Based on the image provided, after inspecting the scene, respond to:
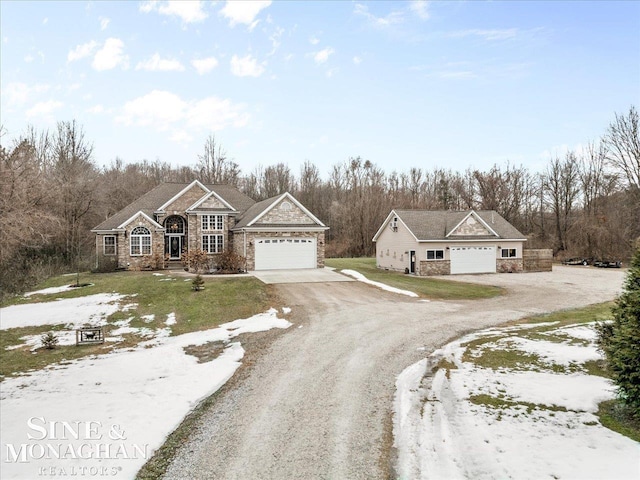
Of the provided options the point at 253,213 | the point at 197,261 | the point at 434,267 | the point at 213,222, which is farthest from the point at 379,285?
the point at 213,222

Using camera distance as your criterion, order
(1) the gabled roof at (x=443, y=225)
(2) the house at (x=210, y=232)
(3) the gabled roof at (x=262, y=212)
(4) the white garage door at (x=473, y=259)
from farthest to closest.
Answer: (4) the white garage door at (x=473, y=259), (1) the gabled roof at (x=443, y=225), (3) the gabled roof at (x=262, y=212), (2) the house at (x=210, y=232)

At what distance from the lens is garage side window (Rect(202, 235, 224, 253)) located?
28.4 metres

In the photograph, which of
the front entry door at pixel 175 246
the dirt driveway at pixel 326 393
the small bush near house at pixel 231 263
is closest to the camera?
the dirt driveway at pixel 326 393

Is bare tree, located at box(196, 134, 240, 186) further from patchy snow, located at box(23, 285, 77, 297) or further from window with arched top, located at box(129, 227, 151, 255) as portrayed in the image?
patchy snow, located at box(23, 285, 77, 297)

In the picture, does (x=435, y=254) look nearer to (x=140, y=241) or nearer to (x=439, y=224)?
(x=439, y=224)

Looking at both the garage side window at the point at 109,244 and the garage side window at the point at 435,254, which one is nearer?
the garage side window at the point at 109,244

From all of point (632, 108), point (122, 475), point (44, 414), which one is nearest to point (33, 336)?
point (44, 414)

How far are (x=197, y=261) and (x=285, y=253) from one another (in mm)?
6008

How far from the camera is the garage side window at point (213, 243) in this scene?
28.4m

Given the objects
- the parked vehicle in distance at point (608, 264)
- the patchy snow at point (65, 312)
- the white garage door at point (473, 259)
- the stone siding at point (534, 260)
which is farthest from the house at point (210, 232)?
the parked vehicle in distance at point (608, 264)

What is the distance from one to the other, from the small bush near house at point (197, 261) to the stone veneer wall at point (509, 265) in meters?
22.0

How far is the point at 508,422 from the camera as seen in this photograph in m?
6.49

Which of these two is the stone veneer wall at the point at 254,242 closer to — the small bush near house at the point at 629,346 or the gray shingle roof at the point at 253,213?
the gray shingle roof at the point at 253,213

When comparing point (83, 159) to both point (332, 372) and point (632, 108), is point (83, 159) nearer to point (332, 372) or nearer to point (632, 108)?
point (332, 372)
